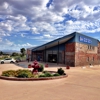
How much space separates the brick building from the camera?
97.2 ft

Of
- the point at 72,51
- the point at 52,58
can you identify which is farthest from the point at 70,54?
the point at 52,58

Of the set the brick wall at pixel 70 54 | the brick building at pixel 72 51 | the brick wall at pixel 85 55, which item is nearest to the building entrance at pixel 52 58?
the brick building at pixel 72 51

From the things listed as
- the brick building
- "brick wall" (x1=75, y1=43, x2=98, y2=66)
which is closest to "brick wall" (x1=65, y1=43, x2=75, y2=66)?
the brick building

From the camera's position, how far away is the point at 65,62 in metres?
32.3

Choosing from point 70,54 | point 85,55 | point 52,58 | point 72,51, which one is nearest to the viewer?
point 72,51

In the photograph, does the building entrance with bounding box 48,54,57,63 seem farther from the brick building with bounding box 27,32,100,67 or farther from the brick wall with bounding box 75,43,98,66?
the brick wall with bounding box 75,43,98,66

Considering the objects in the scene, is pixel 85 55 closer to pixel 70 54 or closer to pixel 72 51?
pixel 70 54

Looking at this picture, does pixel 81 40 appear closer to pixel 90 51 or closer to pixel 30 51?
pixel 90 51

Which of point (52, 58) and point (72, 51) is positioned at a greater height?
point (72, 51)

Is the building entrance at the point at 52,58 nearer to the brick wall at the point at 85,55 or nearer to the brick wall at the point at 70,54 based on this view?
the brick wall at the point at 70,54

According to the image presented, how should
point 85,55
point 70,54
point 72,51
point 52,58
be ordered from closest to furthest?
point 72,51 → point 70,54 → point 85,55 → point 52,58

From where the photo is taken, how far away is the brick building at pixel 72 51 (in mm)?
29619

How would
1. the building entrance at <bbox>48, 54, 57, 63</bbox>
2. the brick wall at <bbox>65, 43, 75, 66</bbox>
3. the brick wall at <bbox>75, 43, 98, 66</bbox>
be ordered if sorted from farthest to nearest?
1. the building entrance at <bbox>48, 54, 57, 63</bbox>
2. the brick wall at <bbox>75, 43, 98, 66</bbox>
3. the brick wall at <bbox>65, 43, 75, 66</bbox>

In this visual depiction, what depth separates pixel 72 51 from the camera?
29875mm
